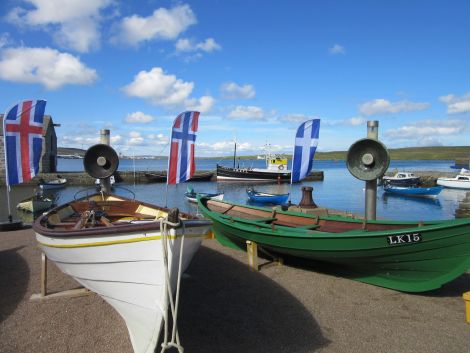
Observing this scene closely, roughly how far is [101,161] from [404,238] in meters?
7.98

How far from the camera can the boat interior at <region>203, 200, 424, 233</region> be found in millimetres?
8734

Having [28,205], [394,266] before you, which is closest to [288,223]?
[394,266]

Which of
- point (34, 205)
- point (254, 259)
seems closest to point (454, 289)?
point (254, 259)

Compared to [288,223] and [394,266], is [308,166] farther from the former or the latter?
[394,266]

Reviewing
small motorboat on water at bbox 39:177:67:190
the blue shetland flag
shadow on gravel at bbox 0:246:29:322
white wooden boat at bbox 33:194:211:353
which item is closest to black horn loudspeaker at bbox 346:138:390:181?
the blue shetland flag

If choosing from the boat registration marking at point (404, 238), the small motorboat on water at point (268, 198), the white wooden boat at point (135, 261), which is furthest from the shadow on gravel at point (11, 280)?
the small motorboat on water at point (268, 198)

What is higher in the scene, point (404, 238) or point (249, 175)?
point (404, 238)

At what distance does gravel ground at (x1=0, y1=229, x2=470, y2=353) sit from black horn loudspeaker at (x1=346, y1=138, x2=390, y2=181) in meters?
2.83

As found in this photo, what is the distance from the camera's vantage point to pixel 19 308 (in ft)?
20.9

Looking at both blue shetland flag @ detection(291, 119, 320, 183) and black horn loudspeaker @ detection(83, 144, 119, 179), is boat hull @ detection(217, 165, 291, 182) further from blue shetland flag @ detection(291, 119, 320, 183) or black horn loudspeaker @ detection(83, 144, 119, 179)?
black horn loudspeaker @ detection(83, 144, 119, 179)

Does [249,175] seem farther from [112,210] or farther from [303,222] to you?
[112,210]

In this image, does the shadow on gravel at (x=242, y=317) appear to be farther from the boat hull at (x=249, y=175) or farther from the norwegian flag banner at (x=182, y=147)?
the boat hull at (x=249, y=175)

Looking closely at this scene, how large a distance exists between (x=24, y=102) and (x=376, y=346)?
11.2 m

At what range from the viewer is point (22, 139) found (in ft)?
37.1
